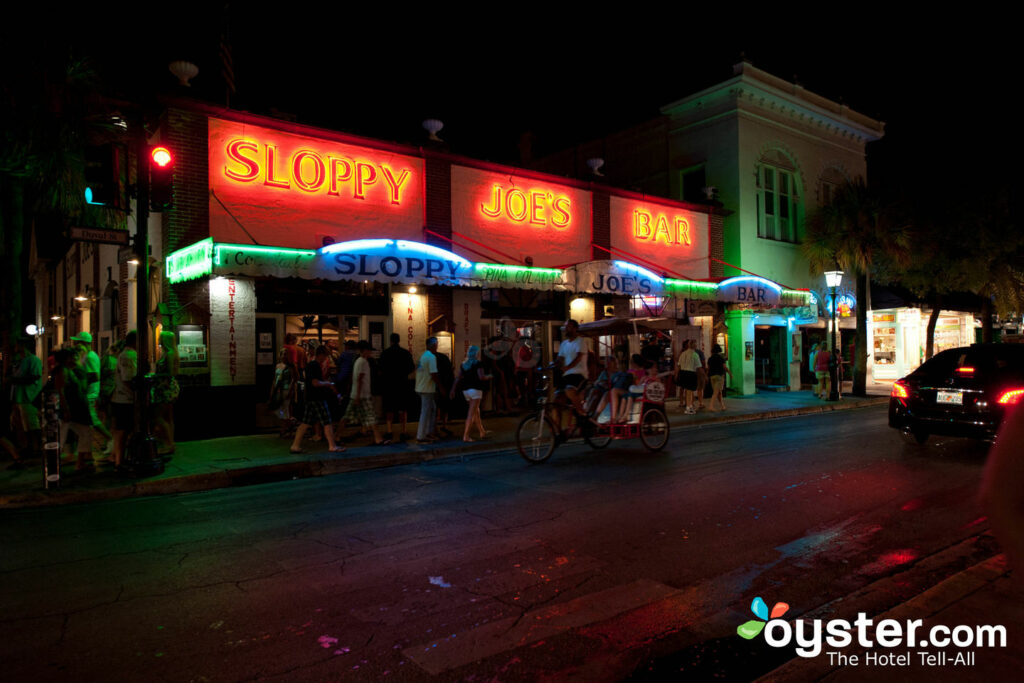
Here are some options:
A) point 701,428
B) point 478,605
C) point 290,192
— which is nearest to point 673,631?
point 478,605

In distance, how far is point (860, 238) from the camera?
70.1 ft

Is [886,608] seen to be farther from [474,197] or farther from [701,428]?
[474,197]

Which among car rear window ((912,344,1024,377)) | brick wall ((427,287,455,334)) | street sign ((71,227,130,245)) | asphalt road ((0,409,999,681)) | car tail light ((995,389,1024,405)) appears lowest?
asphalt road ((0,409,999,681))

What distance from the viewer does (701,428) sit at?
14.4 m

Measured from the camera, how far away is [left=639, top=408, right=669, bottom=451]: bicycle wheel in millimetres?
10836

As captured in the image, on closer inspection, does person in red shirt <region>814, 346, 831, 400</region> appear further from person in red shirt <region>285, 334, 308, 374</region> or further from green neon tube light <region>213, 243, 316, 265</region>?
person in red shirt <region>285, 334, 308, 374</region>

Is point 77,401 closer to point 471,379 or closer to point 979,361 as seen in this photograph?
point 471,379

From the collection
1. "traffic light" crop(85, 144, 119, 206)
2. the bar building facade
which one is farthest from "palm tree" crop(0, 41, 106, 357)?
"traffic light" crop(85, 144, 119, 206)

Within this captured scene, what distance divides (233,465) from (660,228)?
47.8 ft

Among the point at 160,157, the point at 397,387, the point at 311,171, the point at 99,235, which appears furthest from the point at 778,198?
the point at 99,235

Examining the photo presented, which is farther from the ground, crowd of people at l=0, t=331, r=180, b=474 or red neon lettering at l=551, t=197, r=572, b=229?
red neon lettering at l=551, t=197, r=572, b=229

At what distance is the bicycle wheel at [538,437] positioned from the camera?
9875 millimetres

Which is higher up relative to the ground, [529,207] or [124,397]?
[529,207]

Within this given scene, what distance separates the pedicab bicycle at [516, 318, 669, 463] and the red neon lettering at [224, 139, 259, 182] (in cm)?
736
